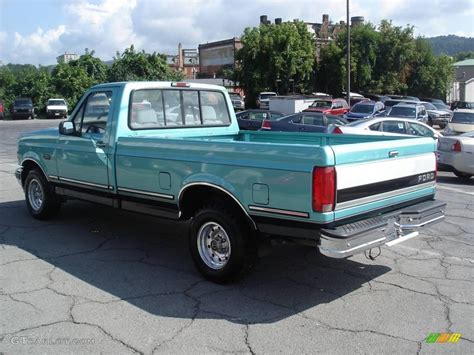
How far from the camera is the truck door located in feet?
19.6

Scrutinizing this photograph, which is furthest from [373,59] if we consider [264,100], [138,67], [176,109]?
[176,109]

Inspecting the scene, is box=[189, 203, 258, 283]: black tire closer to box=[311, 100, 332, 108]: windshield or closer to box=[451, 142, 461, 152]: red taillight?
box=[451, 142, 461, 152]: red taillight

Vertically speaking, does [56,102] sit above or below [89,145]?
above

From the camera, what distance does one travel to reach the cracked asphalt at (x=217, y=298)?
3787 millimetres

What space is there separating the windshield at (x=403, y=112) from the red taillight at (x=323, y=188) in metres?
21.5

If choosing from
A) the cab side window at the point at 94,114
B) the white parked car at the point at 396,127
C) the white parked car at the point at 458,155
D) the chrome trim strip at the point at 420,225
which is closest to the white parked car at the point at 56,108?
the white parked car at the point at 396,127

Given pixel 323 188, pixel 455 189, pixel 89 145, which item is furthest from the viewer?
pixel 455 189

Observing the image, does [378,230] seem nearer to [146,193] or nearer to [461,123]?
[146,193]

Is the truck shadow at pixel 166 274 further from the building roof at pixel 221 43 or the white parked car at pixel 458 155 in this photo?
the building roof at pixel 221 43

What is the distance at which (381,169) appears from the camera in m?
4.55

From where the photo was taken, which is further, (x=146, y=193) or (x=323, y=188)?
(x=146, y=193)

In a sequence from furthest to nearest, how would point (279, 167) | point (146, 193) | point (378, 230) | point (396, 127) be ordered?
point (396, 127) < point (146, 193) < point (378, 230) < point (279, 167)

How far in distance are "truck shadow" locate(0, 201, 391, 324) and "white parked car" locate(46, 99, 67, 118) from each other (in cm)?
3700

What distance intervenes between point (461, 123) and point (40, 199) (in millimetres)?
12914
